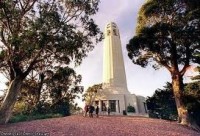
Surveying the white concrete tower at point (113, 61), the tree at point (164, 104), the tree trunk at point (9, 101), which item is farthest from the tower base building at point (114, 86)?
the tree trunk at point (9, 101)

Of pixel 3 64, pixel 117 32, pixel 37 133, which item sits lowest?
pixel 37 133

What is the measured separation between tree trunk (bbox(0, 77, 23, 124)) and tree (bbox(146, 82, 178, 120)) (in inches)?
993

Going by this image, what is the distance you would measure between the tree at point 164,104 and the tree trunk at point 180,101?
9.55 meters

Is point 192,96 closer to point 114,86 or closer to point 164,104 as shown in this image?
point 164,104

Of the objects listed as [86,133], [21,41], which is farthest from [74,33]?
[86,133]

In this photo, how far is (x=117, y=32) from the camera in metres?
52.9

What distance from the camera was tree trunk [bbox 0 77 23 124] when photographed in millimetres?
22372

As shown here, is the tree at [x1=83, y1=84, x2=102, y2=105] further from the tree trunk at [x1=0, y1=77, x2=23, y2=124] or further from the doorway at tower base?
the tree trunk at [x1=0, y1=77, x2=23, y2=124]

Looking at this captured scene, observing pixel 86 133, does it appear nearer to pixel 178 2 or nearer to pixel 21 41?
pixel 21 41

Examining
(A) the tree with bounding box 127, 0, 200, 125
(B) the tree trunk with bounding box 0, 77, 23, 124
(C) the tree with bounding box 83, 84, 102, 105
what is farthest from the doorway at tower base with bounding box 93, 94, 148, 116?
(B) the tree trunk with bounding box 0, 77, 23, 124

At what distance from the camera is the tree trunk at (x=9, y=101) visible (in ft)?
73.4

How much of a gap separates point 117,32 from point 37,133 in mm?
39046

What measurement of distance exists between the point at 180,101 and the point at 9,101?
764 inches

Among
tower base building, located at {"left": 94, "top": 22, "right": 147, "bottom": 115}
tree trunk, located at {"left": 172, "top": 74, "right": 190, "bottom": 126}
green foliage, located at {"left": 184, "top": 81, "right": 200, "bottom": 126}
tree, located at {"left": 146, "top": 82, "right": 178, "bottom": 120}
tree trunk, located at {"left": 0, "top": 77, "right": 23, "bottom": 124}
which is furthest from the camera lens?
tower base building, located at {"left": 94, "top": 22, "right": 147, "bottom": 115}
